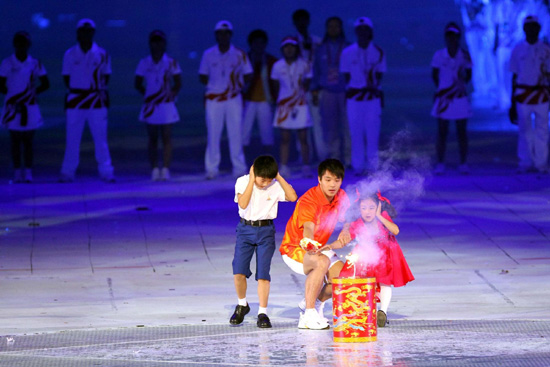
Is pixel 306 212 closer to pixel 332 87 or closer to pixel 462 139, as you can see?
pixel 462 139

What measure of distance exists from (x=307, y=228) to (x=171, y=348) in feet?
4.51

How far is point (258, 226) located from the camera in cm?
949

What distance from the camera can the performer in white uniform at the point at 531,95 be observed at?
17234mm

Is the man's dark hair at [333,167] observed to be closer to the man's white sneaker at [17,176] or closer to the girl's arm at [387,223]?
the girl's arm at [387,223]

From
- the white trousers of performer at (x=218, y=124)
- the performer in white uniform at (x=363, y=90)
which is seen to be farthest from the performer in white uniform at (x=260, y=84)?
the performer in white uniform at (x=363, y=90)

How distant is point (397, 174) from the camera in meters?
19.1

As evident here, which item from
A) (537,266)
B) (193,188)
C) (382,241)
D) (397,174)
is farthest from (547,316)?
(397,174)

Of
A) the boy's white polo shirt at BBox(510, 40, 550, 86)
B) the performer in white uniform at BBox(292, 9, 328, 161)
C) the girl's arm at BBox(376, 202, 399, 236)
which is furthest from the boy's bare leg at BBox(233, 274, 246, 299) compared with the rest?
the boy's white polo shirt at BBox(510, 40, 550, 86)

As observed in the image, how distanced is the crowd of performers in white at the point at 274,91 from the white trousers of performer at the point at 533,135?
14 millimetres

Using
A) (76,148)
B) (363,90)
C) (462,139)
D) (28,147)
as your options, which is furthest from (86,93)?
(462,139)

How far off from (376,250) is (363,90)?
8.51 meters

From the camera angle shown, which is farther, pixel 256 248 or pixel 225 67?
pixel 225 67

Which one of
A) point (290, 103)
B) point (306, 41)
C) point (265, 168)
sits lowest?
point (290, 103)

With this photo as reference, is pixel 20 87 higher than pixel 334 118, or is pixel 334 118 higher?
pixel 20 87
